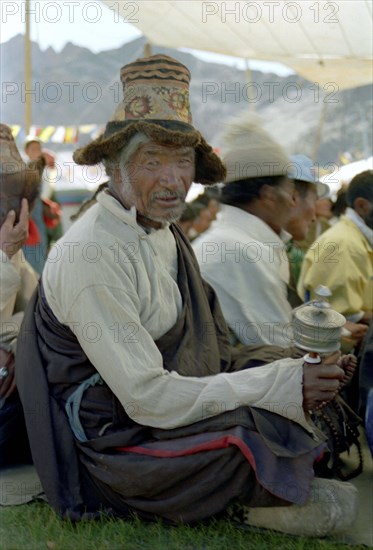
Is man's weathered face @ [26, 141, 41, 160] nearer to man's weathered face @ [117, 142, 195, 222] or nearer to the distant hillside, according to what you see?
man's weathered face @ [117, 142, 195, 222]

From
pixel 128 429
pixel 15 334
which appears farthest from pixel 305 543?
pixel 15 334

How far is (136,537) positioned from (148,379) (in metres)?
0.58

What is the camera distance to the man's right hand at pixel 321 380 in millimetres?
2498

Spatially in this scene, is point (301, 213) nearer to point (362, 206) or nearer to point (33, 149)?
point (362, 206)

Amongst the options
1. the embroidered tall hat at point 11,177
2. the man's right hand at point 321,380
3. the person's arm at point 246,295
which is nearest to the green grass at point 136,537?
the man's right hand at point 321,380

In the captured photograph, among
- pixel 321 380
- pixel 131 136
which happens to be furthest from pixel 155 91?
pixel 321 380

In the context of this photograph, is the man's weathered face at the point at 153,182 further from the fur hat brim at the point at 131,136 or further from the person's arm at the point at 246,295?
the person's arm at the point at 246,295

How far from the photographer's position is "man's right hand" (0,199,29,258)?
329 cm

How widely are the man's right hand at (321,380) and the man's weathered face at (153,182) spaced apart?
846mm

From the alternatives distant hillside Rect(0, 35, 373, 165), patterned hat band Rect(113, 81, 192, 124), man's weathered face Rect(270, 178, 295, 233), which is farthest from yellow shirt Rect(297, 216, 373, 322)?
distant hillside Rect(0, 35, 373, 165)

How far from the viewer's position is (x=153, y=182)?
278 cm

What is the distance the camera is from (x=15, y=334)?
3.24 m

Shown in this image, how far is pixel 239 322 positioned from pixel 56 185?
6.99 metres

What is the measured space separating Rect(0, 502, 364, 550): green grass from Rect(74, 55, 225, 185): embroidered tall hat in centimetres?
146
